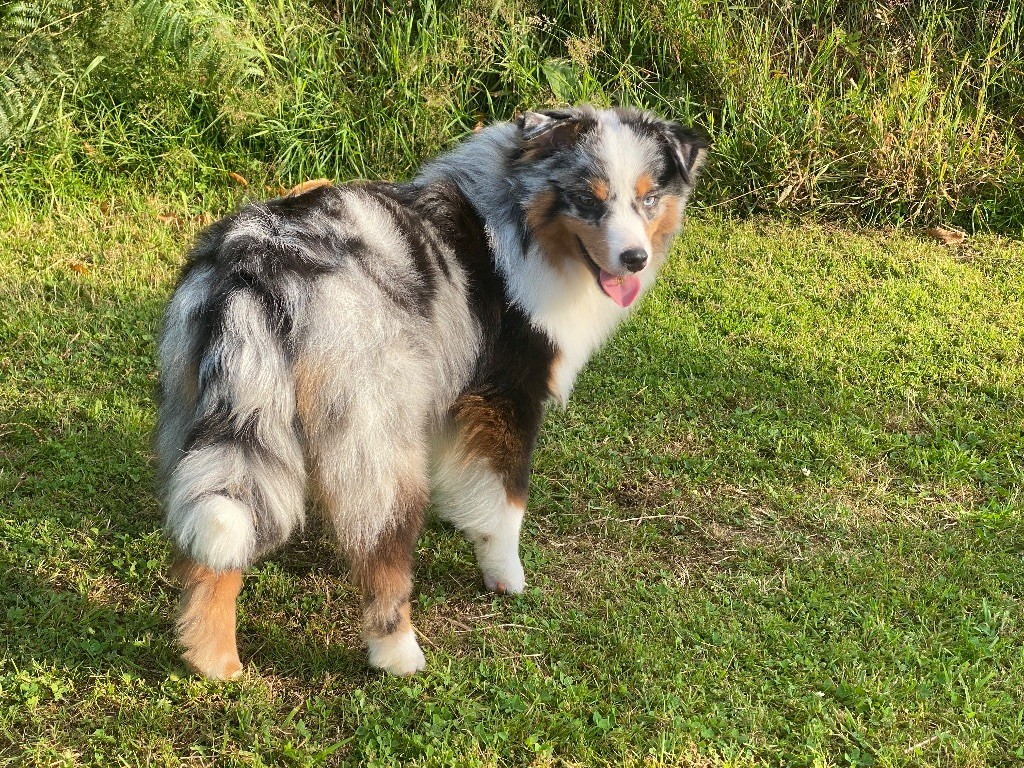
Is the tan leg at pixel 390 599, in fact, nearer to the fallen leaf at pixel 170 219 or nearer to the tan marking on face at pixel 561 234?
the tan marking on face at pixel 561 234

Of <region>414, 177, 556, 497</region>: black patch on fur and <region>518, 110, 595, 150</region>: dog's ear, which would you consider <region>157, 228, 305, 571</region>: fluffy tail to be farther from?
<region>518, 110, 595, 150</region>: dog's ear

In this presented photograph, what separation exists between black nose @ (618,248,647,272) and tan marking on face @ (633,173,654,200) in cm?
28

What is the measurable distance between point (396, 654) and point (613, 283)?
1.47m

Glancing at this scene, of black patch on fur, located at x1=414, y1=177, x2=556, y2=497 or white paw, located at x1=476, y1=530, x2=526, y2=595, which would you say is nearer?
black patch on fur, located at x1=414, y1=177, x2=556, y2=497

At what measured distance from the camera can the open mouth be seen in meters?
3.51

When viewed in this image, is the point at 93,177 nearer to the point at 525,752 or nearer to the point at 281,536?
the point at 281,536

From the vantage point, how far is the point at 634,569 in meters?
3.84

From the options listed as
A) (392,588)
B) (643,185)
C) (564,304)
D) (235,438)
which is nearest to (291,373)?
(235,438)

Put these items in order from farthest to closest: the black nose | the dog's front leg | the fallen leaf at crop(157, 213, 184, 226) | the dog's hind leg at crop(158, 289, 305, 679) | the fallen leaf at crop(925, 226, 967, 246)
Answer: the fallen leaf at crop(925, 226, 967, 246)
the fallen leaf at crop(157, 213, 184, 226)
the dog's front leg
the black nose
the dog's hind leg at crop(158, 289, 305, 679)

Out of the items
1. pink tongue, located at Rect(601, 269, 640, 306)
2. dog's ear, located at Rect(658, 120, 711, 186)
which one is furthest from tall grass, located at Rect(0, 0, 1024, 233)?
pink tongue, located at Rect(601, 269, 640, 306)

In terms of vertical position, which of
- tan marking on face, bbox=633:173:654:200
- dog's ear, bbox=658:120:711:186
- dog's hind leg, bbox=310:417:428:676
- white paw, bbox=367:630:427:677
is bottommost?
white paw, bbox=367:630:427:677

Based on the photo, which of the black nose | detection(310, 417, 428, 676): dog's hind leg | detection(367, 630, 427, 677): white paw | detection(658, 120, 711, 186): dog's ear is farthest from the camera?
detection(658, 120, 711, 186): dog's ear

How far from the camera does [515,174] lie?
357 cm

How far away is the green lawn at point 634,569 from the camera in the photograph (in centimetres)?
303
